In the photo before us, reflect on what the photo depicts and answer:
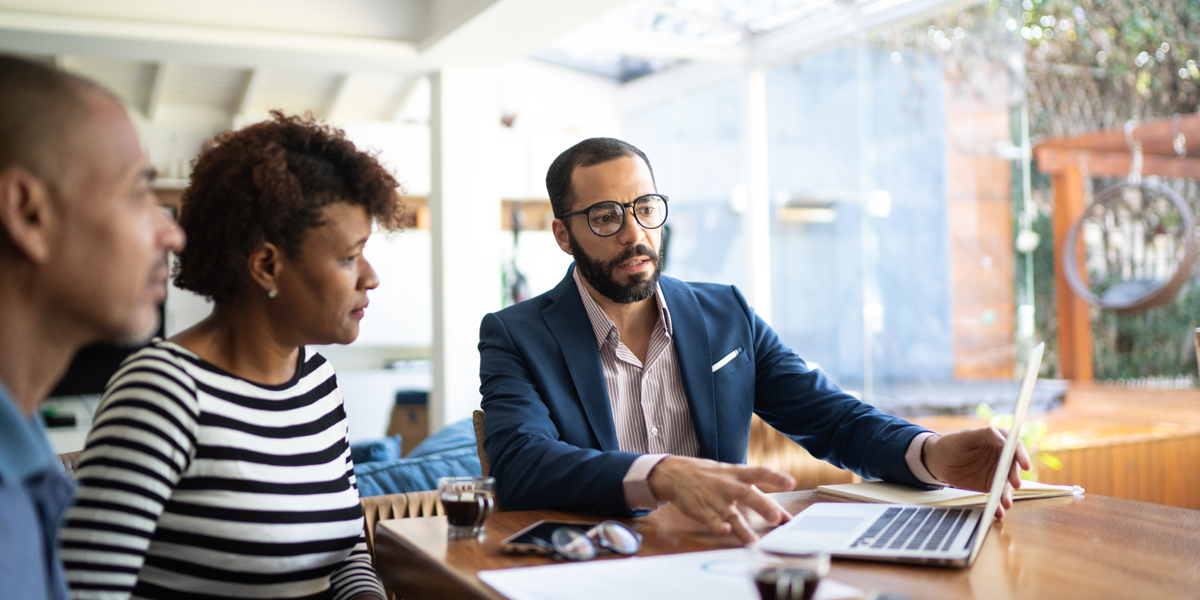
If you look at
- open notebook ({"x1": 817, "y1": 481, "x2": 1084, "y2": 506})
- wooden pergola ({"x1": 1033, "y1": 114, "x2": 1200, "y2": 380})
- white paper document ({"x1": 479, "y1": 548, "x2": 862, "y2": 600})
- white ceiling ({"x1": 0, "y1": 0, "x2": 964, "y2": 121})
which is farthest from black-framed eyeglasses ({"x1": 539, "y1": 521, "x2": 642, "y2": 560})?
wooden pergola ({"x1": 1033, "y1": 114, "x2": 1200, "y2": 380})

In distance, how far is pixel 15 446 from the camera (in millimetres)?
752

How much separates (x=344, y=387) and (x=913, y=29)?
4516 mm

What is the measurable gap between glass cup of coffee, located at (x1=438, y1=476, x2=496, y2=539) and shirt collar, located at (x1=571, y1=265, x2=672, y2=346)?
1.96 ft

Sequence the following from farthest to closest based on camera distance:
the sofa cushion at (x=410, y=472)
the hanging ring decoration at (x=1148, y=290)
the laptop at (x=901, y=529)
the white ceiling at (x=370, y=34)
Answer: the hanging ring decoration at (x=1148, y=290)
the white ceiling at (x=370, y=34)
the sofa cushion at (x=410, y=472)
the laptop at (x=901, y=529)

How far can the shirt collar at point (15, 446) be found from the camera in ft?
2.45

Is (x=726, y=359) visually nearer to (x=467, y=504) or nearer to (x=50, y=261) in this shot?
(x=467, y=504)

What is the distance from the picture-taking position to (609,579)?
3.33ft

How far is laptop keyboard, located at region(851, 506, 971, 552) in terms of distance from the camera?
1.12 metres

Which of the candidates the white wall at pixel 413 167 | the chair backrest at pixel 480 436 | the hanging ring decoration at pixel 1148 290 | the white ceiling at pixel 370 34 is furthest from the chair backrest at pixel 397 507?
the hanging ring decoration at pixel 1148 290

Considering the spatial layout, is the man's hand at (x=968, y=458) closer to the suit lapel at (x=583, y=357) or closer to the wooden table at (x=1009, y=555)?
the wooden table at (x=1009, y=555)

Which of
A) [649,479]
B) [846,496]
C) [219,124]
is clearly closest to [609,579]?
[649,479]

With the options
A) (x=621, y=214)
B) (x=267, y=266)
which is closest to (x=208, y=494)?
(x=267, y=266)

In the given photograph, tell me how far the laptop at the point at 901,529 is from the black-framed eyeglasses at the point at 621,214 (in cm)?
71

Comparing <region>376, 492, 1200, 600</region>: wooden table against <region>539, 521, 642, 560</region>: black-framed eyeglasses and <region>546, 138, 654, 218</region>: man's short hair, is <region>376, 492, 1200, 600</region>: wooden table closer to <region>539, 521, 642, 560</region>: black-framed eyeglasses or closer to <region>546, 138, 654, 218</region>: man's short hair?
<region>539, 521, 642, 560</region>: black-framed eyeglasses
